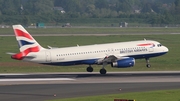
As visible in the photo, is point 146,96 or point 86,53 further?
point 86,53

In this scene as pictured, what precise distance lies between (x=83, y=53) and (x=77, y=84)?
10794 millimetres

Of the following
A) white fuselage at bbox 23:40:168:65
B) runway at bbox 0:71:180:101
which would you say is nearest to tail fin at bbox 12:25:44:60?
white fuselage at bbox 23:40:168:65

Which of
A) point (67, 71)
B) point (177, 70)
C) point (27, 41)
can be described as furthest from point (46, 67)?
point (177, 70)

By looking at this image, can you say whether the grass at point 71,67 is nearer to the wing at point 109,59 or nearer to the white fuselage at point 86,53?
the white fuselage at point 86,53

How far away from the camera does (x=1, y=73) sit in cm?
6906

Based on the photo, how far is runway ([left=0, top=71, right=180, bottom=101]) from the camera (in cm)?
5017

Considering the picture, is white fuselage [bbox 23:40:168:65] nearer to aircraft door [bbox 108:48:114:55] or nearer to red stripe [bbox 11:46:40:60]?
aircraft door [bbox 108:48:114:55]

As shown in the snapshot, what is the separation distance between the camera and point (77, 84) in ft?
189

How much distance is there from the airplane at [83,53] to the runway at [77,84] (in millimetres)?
1533

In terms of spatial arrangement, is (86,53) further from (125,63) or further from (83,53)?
(125,63)

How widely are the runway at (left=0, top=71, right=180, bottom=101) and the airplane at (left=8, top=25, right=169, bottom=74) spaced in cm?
153

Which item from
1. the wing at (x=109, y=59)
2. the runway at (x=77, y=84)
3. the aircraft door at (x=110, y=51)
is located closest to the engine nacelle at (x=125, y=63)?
the wing at (x=109, y=59)

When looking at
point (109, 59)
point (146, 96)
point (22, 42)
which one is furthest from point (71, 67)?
point (146, 96)

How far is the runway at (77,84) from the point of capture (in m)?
50.2
